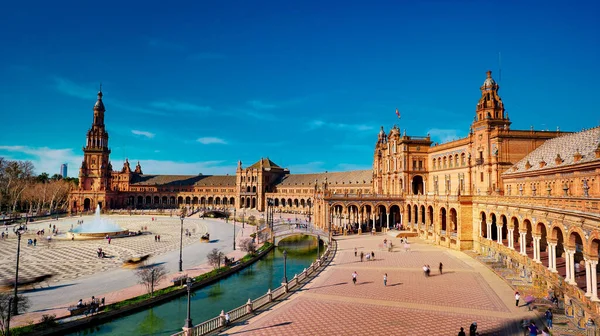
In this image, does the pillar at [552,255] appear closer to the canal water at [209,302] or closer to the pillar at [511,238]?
the pillar at [511,238]

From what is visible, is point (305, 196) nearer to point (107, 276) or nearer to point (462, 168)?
point (462, 168)

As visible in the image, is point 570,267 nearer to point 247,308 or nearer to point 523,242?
point 523,242

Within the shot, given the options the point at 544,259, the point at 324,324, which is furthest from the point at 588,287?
the point at 324,324

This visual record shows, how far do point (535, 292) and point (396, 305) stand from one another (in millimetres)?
10270

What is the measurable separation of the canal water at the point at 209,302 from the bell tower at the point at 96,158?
99291 millimetres

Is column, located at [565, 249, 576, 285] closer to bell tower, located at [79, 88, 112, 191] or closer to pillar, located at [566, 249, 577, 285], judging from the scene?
pillar, located at [566, 249, 577, 285]

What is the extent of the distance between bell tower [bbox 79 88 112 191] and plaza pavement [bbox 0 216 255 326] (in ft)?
200

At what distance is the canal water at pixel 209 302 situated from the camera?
24.6m

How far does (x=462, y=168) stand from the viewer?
56812 millimetres

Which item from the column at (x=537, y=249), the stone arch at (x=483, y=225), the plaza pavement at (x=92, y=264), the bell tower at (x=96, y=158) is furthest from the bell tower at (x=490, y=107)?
the bell tower at (x=96, y=158)

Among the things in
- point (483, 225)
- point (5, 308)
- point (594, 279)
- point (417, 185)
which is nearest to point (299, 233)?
point (417, 185)

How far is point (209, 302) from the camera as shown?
30719 millimetres

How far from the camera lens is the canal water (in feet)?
80.7

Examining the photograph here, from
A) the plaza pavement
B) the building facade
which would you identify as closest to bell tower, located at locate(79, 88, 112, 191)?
the plaza pavement
